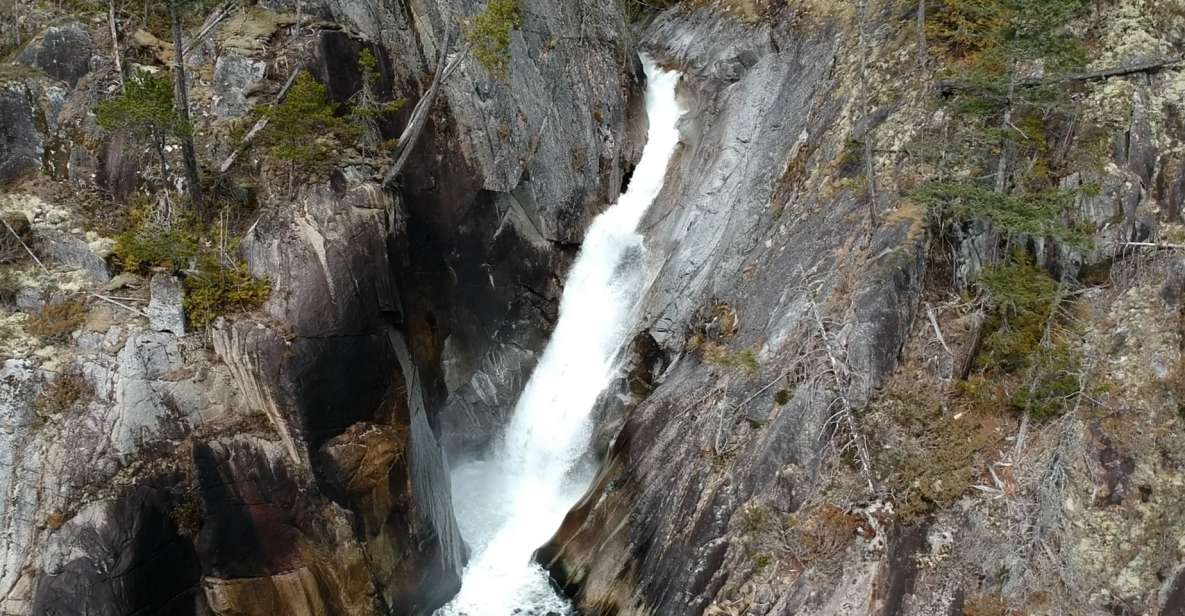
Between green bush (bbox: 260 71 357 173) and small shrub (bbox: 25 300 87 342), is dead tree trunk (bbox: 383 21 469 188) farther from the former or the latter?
small shrub (bbox: 25 300 87 342)

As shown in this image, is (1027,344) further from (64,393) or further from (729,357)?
(64,393)

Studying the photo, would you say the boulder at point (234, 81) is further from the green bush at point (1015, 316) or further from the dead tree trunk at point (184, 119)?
the green bush at point (1015, 316)

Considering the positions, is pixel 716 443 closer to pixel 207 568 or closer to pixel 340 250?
pixel 340 250

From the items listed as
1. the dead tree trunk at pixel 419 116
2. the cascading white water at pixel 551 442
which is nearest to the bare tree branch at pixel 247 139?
the dead tree trunk at pixel 419 116

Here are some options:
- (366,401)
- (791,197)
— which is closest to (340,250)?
(366,401)

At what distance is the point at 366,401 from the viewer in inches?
614

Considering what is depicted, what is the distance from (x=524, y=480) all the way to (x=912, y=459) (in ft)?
36.1

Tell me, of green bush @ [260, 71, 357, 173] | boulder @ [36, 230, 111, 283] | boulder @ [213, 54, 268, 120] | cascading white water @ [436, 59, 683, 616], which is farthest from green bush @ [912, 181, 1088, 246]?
boulder @ [36, 230, 111, 283]

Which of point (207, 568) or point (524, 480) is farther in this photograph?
point (524, 480)

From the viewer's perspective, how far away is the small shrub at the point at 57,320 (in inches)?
531

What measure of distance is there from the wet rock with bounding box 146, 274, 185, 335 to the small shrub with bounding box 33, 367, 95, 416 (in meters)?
1.49

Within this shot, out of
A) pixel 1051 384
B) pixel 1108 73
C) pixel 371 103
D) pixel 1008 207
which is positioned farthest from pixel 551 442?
pixel 1108 73

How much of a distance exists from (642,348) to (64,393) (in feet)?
42.8

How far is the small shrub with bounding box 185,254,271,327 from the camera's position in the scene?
1438 cm
